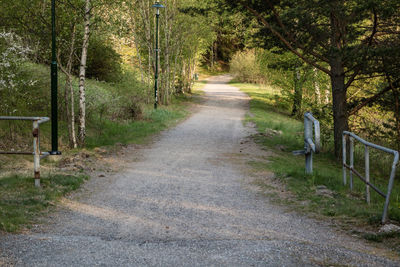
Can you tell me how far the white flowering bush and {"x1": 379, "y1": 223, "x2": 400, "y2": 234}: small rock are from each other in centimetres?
1072

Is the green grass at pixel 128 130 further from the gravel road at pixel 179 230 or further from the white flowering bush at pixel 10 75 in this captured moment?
the gravel road at pixel 179 230

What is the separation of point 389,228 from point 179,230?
2.82 m

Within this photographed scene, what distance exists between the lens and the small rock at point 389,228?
572cm

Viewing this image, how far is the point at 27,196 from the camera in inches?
291

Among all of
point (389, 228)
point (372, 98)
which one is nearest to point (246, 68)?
point (372, 98)

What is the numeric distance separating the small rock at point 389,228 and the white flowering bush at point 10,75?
10717mm

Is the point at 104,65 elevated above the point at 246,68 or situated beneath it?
situated beneath

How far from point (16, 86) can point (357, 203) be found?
36.9 feet

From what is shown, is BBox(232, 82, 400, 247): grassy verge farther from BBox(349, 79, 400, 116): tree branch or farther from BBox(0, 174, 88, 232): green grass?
BBox(0, 174, 88, 232): green grass

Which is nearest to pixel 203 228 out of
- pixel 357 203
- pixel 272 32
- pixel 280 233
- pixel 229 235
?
pixel 229 235

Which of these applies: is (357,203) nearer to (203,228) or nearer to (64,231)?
(203,228)

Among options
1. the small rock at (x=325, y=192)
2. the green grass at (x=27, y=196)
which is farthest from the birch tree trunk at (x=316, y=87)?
the green grass at (x=27, y=196)

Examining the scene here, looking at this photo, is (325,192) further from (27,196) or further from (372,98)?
(372,98)

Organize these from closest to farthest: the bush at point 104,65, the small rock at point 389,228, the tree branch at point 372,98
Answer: the small rock at point 389,228 → the tree branch at point 372,98 → the bush at point 104,65
